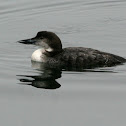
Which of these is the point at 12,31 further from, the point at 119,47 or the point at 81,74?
the point at 81,74

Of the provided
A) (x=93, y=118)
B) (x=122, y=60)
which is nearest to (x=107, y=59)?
(x=122, y=60)

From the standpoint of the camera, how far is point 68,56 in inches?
410

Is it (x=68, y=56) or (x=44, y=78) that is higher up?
(x=68, y=56)

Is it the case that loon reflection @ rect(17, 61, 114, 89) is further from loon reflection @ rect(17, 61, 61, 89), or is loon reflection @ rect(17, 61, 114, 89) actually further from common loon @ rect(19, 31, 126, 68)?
common loon @ rect(19, 31, 126, 68)

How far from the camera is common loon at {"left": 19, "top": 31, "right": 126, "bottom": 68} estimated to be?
34.1 ft

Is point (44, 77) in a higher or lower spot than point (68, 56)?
lower

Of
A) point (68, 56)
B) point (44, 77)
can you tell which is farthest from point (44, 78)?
point (68, 56)

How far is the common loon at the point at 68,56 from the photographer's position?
10391mm

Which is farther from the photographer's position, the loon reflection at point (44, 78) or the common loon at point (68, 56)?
the common loon at point (68, 56)

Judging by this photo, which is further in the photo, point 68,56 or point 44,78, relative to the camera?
point 68,56

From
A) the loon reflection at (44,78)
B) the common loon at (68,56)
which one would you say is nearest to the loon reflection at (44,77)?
the loon reflection at (44,78)

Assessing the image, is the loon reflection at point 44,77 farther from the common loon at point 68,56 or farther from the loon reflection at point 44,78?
the common loon at point 68,56

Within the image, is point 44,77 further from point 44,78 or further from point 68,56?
point 68,56

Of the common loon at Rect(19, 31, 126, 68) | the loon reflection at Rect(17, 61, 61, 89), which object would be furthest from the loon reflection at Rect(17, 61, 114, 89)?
the common loon at Rect(19, 31, 126, 68)
